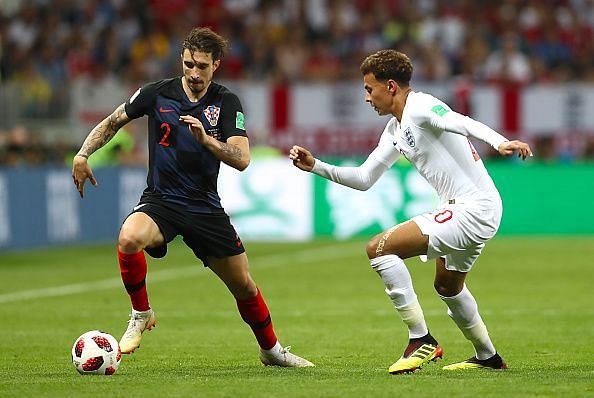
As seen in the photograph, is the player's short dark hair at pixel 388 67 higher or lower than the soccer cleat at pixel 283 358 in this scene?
higher

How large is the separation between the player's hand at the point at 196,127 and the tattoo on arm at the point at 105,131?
98 cm

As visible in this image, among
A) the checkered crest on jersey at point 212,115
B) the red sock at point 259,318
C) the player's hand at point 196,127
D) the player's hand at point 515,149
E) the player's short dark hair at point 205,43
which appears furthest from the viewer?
the red sock at point 259,318

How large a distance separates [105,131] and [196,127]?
1.16 m

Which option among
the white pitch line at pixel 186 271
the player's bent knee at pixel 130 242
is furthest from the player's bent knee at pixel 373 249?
the white pitch line at pixel 186 271

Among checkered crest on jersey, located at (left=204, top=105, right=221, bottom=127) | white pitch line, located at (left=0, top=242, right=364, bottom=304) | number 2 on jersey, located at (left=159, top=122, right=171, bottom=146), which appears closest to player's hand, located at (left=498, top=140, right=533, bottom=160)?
checkered crest on jersey, located at (left=204, top=105, right=221, bottom=127)

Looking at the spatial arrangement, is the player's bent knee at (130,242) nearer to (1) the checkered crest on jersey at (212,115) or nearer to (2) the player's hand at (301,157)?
(1) the checkered crest on jersey at (212,115)

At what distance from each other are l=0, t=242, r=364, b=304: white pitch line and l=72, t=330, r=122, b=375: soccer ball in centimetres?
563

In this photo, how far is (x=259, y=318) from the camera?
8859 mm

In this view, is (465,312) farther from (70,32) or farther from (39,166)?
(70,32)

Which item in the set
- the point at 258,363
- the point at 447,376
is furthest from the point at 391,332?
the point at 447,376

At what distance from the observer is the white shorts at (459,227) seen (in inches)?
320

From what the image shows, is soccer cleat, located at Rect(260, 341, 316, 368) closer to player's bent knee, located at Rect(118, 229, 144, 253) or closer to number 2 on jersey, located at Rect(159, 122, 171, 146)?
player's bent knee, located at Rect(118, 229, 144, 253)

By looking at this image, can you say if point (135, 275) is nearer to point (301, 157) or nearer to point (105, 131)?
point (105, 131)

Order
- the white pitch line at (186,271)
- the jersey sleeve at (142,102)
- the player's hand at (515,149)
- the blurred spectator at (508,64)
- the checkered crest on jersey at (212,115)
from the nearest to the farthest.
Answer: the player's hand at (515,149)
the checkered crest on jersey at (212,115)
the jersey sleeve at (142,102)
the white pitch line at (186,271)
the blurred spectator at (508,64)
